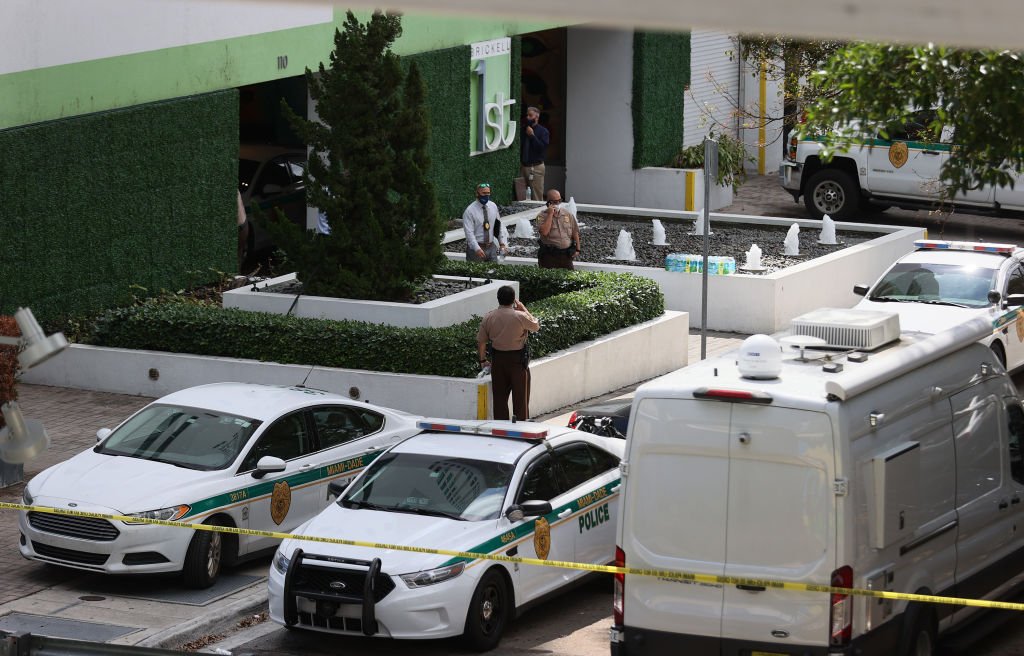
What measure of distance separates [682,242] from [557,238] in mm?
4648

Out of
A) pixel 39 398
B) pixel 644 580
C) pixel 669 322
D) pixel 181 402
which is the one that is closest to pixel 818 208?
pixel 669 322

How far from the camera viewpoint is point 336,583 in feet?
33.0

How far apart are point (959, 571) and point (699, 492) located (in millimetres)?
2291

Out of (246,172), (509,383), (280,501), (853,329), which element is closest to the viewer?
(853,329)

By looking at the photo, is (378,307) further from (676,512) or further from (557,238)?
(676,512)

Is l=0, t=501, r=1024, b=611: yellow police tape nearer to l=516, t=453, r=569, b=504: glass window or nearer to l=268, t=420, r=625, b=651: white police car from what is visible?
l=268, t=420, r=625, b=651: white police car

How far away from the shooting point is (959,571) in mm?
9883

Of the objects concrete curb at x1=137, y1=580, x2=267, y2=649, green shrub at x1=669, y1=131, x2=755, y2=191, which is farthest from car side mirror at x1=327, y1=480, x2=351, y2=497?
green shrub at x1=669, y1=131, x2=755, y2=191

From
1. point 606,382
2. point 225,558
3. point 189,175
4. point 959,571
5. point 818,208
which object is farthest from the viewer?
point 818,208

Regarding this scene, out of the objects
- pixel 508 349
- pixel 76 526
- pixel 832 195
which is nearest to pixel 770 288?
pixel 508 349

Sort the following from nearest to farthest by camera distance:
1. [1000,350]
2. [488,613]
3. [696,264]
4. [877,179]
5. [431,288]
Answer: [488,613] → [1000,350] → [431,288] → [696,264] → [877,179]

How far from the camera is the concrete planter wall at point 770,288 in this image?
2095cm

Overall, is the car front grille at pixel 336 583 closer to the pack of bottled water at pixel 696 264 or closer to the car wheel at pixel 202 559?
the car wheel at pixel 202 559

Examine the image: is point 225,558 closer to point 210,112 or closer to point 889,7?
point 889,7
